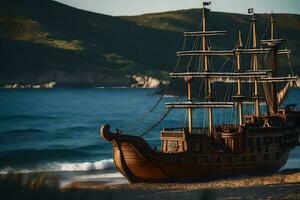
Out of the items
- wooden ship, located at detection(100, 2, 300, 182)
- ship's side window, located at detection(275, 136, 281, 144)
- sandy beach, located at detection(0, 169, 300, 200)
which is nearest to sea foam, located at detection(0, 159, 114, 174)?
sandy beach, located at detection(0, 169, 300, 200)

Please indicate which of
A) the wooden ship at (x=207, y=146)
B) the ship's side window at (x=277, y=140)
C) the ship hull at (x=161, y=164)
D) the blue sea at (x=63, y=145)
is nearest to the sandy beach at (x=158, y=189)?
the ship hull at (x=161, y=164)

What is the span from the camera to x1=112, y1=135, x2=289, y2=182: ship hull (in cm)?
5156

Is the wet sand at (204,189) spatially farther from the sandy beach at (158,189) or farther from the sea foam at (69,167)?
the sea foam at (69,167)

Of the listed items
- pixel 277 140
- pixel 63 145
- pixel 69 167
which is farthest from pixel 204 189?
pixel 63 145

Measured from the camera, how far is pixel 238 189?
1918 inches

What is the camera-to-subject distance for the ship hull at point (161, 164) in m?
51.6

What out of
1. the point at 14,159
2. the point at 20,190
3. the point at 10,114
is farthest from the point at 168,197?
the point at 10,114

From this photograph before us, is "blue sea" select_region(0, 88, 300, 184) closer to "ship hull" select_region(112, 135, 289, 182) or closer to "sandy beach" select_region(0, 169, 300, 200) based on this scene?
"ship hull" select_region(112, 135, 289, 182)

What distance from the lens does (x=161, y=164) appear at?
171 feet

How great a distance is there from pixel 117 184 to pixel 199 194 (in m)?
8.03

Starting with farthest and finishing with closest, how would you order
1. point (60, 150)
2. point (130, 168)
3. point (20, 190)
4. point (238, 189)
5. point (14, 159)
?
1. point (60, 150)
2. point (14, 159)
3. point (130, 168)
4. point (238, 189)
5. point (20, 190)

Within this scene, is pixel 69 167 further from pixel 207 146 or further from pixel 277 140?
pixel 277 140

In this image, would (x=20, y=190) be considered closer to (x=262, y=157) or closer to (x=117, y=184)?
(x=117, y=184)

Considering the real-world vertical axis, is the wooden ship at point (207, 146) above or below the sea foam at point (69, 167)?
above
